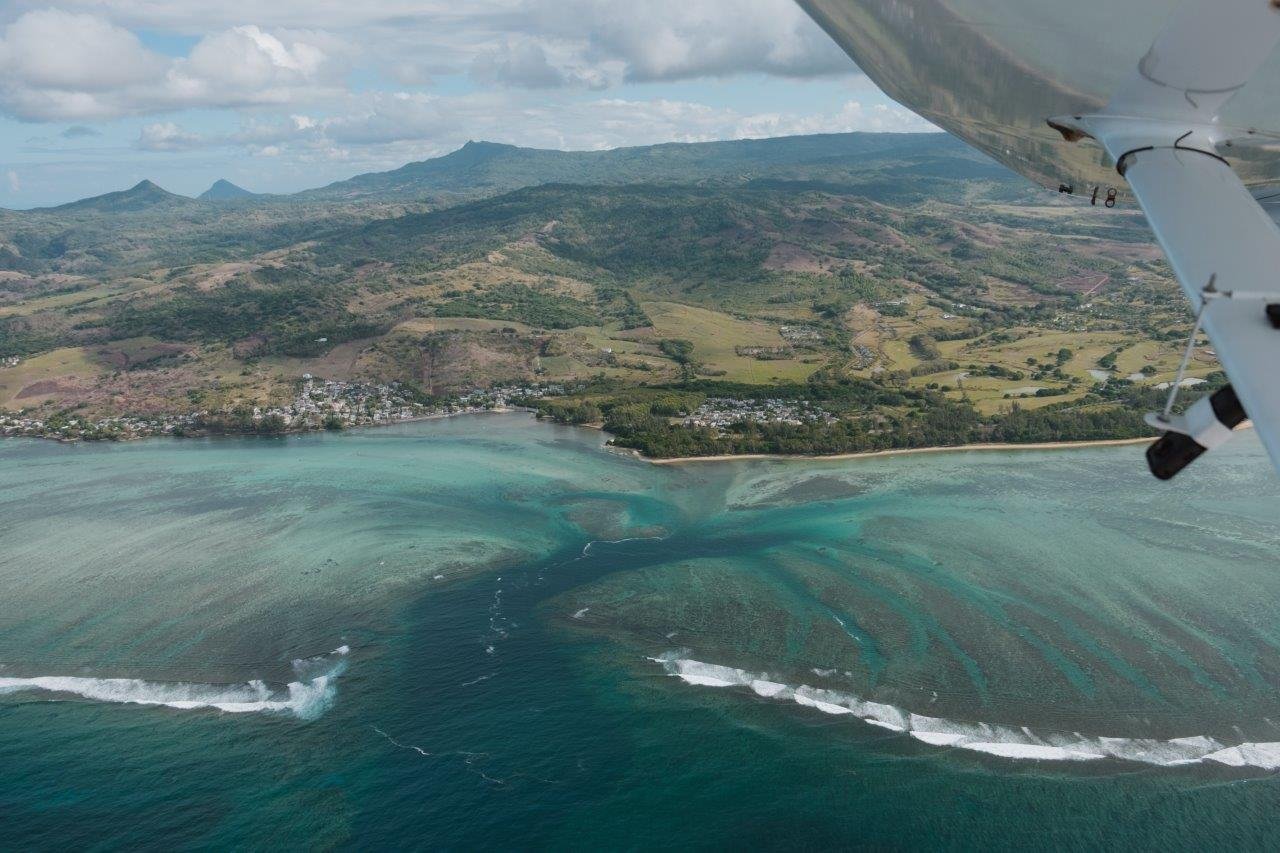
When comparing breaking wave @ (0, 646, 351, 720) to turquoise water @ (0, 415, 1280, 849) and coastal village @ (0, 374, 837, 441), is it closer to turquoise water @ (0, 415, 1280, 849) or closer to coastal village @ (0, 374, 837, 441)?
turquoise water @ (0, 415, 1280, 849)

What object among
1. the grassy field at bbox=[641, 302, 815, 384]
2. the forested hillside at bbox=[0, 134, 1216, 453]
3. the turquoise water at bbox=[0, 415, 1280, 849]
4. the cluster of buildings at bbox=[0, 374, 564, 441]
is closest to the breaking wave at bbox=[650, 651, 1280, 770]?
the turquoise water at bbox=[0, 415, 1280, 849]

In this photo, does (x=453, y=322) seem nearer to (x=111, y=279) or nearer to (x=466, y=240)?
(x=466, y=240)

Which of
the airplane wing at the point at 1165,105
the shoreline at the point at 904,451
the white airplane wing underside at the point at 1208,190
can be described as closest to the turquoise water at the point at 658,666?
the shoreline at the point at 904,451

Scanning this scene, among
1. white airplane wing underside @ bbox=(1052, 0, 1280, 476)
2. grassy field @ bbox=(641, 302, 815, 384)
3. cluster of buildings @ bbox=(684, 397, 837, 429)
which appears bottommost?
cluster of buildings @ bbox=(684, 397, 837, 429)

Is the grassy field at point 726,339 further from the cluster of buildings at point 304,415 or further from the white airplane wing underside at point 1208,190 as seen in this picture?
the white airplane wing underside at point 1208,190

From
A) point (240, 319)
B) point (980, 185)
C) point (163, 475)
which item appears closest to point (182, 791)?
point (163, 475)

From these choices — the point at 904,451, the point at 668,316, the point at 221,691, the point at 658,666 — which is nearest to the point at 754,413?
the point at 904,451
